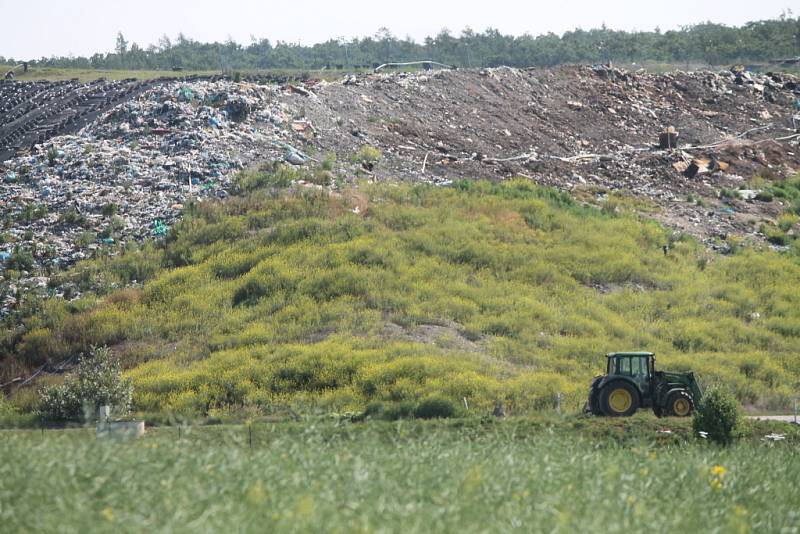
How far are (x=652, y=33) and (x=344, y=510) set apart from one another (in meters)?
94.9

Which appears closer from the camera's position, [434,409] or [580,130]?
[434,409]

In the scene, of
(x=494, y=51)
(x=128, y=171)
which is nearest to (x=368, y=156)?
(x=128, y=171)

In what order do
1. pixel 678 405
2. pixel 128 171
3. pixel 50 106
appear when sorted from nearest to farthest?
pixel 678 405
pixel 128 171
pixel 50 106

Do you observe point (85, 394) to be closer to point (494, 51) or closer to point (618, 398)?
point (618, 398)

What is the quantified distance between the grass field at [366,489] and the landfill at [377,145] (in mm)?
20561

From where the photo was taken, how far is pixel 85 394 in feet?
74.7

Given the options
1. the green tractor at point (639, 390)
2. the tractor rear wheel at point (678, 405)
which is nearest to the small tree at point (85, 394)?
the green tractor at point (639, 390)

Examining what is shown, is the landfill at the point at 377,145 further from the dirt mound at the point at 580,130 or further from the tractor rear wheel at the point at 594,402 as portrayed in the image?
the tractor rear wheel at the point at 594,402

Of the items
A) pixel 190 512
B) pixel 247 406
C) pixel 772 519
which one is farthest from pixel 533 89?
pixel 190 512

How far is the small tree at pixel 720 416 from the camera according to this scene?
60.4 ft

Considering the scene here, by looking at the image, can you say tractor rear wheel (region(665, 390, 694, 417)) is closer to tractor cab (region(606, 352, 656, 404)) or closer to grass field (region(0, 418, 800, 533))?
tractor cab (region(606, 352, 656, 404))

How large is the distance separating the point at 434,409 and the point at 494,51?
256 ft

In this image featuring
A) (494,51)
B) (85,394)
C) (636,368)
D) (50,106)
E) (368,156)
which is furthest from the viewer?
(494,51)

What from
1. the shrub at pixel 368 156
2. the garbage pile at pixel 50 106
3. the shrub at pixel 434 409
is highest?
the garbage pile at pixel 50 106
